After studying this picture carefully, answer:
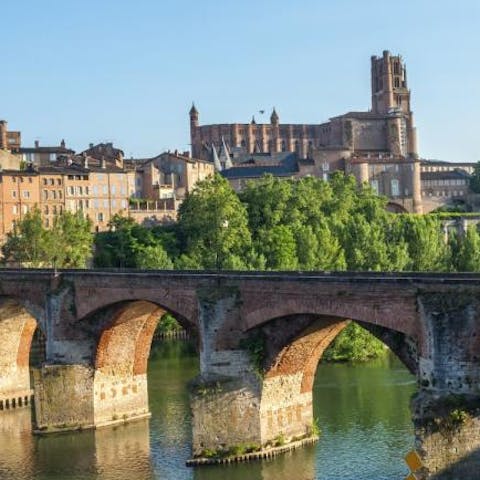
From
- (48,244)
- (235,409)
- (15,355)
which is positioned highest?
(48,244)

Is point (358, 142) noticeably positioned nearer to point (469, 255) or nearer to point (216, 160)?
point (216, 160)

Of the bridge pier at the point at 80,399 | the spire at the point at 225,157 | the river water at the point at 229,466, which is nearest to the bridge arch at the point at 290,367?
the river water at the point at 229,466

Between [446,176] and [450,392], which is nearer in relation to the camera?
[450,392]

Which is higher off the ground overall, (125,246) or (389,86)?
(389,86)

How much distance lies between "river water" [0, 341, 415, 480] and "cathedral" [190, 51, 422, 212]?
236ft

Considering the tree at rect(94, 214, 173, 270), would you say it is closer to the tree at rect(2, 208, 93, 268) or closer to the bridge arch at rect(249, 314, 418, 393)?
the tree at rect(2, 208, 93, 268)

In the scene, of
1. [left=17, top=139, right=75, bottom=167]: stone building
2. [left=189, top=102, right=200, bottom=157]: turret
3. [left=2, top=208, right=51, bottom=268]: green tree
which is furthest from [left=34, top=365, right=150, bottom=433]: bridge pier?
[left=189, top=102, right=200, bottom=157]: turret

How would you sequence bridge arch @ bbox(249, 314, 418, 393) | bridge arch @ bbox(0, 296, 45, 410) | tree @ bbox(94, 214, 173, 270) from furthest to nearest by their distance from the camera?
1. tree @ bbox(94, 214, 173, 270)
2. bridge arch @ bbox(0, 296, 45, 410)
3. bridge arch @ bbox(249, 314, 418, 393)

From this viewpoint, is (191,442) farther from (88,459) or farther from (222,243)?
(222,243)

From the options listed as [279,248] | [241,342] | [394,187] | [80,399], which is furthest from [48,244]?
[241,342]

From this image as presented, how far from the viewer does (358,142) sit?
473 ft

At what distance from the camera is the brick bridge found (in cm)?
3183

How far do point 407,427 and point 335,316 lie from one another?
34.6 feet

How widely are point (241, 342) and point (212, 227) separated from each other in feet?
157
